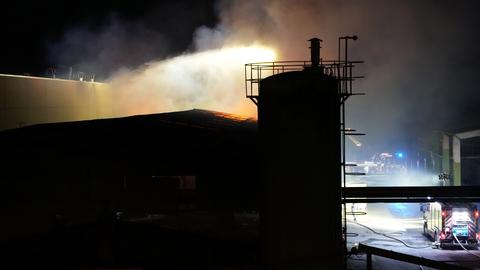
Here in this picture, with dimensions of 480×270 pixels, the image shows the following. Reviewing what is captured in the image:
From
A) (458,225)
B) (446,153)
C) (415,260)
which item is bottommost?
(458,225)

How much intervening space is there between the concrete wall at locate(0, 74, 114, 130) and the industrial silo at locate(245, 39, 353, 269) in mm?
11026

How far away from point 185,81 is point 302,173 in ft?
50.8

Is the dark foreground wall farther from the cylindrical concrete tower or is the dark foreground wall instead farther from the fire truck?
the fire truck

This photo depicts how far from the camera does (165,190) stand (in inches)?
648

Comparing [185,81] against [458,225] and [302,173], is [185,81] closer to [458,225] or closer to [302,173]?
[458,225]

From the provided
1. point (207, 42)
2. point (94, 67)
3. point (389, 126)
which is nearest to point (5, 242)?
point (94, 67)

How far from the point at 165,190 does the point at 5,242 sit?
5.69 meters

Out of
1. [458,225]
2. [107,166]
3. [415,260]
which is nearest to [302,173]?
[415,260]

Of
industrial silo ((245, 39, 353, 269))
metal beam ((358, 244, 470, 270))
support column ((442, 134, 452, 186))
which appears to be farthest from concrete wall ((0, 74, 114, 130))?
support column ((442, 134, 452, 186))

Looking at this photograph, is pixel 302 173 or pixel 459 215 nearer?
pixel 302 173

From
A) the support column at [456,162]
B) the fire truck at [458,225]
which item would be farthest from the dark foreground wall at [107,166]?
the support column at [456,162]

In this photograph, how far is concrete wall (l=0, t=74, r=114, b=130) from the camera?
51.9 feet

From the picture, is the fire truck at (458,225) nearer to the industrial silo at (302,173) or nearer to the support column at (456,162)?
the support column at (456,162)

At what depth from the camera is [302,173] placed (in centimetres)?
850
